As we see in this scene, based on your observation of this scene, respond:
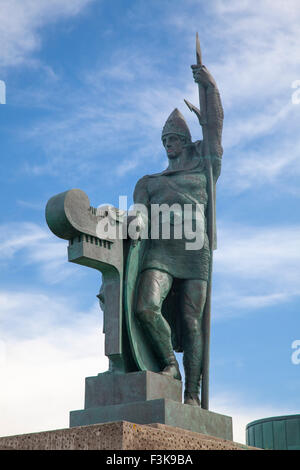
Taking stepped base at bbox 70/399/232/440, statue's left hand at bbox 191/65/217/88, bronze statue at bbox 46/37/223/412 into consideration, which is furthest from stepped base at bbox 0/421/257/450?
statue's left hand at bbox 191/65/217/88

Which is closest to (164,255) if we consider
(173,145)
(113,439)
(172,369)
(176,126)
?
(172,369)

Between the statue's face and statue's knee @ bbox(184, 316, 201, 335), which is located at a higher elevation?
the statue's face

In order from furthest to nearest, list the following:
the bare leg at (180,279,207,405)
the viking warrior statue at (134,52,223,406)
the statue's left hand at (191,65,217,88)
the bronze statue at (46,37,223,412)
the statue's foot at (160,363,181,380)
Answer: the statue's left hand at (191,65,217,88) → the bare leg at (180,279,207,405) → the viking warrior statue at (134,52,223,406) → the statue's foot at (160,363,181,380) → the bronze statue at (46,37,223,412)

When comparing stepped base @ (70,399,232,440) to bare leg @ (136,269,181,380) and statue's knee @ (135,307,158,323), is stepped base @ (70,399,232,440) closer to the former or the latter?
bare leg @ (136,269,181,380)

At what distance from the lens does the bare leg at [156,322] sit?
909 centimetres

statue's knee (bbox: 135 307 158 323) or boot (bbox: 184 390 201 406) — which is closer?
statue's knee (bbox: 135 307 158 323)

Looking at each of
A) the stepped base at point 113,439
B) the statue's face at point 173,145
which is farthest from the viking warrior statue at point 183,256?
the stepped base at point 113,439

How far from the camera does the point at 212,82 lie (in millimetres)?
10617

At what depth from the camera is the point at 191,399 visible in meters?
9.40

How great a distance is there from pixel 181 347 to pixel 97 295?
1.36m

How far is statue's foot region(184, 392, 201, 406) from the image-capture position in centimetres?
934

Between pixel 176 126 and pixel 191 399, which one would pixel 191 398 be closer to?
pixel 191 399

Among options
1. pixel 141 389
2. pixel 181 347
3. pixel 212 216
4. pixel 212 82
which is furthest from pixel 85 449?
pixel 212 82

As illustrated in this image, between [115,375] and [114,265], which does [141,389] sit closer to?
[115,375]
